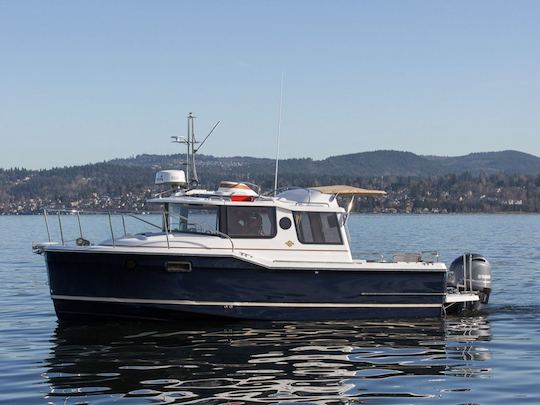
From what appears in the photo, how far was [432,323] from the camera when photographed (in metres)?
17.1

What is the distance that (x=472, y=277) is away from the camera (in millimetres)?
19047

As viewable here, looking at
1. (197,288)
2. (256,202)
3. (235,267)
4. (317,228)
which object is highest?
(256,202)

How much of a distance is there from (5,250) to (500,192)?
469ft

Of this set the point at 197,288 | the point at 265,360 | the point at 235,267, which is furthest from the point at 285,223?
the point at 265,360

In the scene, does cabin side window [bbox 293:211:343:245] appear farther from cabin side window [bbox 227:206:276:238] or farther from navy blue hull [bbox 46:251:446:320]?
navy blue hull [bbox 46:251:446:320]

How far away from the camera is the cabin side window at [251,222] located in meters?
16.3

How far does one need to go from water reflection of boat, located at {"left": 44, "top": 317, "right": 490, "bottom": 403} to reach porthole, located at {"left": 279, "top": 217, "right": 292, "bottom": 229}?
1844 mm

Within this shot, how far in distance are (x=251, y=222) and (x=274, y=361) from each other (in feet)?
12.4

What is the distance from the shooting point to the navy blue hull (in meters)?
15.5

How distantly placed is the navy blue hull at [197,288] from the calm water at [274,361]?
31 cm

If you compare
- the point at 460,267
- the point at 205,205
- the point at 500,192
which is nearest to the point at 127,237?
the point at 205,205

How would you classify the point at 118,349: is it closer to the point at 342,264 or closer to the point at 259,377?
the point at 259,377

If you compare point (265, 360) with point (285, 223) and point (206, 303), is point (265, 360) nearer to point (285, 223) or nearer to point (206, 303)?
point (206, 303)

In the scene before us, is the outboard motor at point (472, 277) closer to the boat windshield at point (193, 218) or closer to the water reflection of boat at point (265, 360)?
the water reflection of boat at point (265, 360)
